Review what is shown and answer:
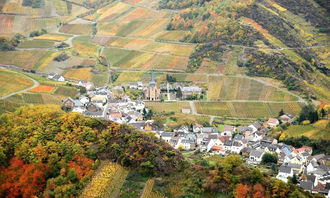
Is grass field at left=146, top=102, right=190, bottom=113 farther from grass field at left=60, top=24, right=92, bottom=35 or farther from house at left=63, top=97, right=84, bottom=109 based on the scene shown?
grass field at left=60, top=24, right=92, bottom=35

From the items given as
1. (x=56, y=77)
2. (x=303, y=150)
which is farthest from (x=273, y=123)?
(x=56, y=77)

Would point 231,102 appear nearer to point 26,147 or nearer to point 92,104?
point 92,104

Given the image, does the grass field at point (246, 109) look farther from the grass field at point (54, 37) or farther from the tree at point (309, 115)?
the grass field at point (54, 37)

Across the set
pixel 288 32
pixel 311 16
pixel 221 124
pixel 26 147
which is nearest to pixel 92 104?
pixel 221 124

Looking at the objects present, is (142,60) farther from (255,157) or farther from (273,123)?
(255,157)

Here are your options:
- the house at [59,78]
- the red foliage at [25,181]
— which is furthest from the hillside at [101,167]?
the house at [59,78]

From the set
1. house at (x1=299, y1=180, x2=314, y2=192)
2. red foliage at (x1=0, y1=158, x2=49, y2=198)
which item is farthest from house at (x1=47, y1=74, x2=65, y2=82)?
house at (x1=299, y1=180, x2=314, y2=192)
